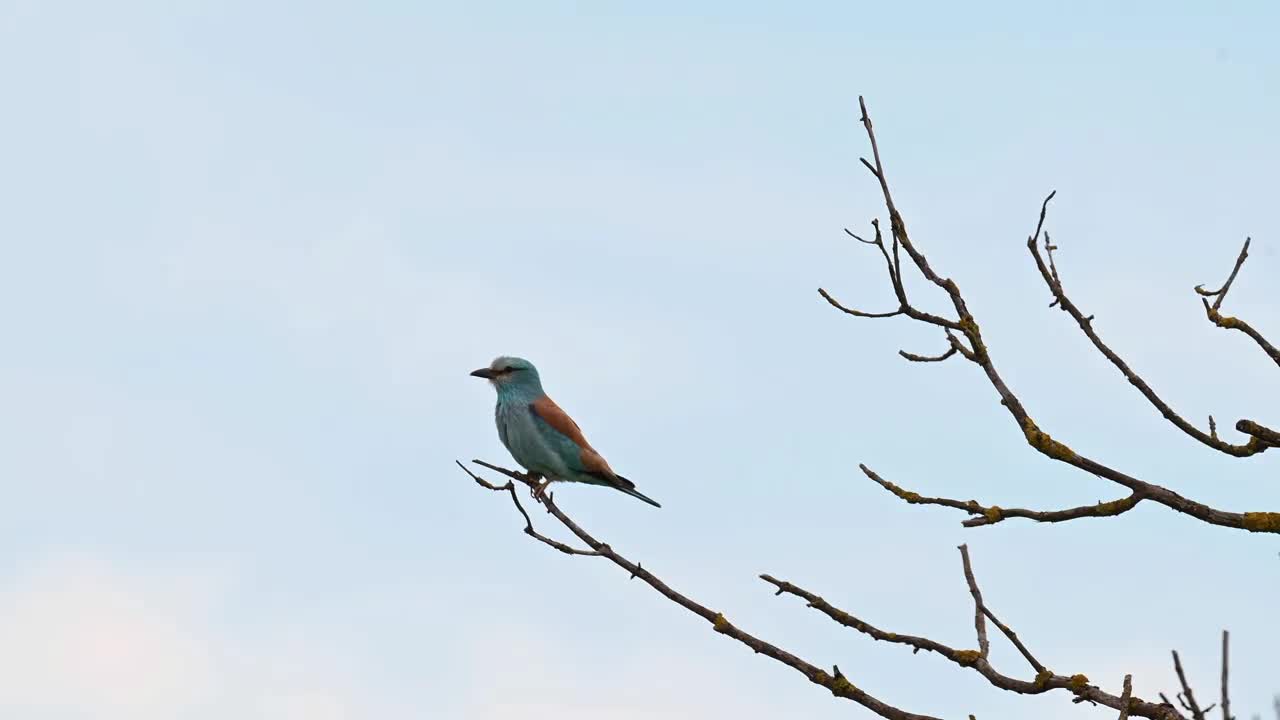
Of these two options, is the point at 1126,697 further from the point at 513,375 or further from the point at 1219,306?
the point at 513,375

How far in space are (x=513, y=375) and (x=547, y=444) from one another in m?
1.17

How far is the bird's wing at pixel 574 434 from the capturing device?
12711mm

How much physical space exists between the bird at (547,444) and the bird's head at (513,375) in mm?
118

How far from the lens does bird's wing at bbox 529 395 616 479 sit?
1271cm

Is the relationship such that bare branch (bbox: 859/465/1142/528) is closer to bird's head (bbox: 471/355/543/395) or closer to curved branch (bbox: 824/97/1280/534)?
curved branch (bbox: 824/97/1280/534)

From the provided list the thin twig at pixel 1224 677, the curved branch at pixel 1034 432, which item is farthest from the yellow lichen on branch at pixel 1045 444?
the thin twig at pixel 1224 677

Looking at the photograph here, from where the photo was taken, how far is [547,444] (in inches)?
502

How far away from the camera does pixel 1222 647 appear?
10.1ft

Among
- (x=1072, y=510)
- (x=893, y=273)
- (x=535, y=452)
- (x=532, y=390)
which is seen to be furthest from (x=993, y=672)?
(x=532, y=390)

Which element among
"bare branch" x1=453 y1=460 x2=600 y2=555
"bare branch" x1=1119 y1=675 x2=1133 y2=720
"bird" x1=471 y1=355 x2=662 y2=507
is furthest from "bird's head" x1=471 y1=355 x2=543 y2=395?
"bare branch" x1=1119 y1=675 x2=1133 y2=720

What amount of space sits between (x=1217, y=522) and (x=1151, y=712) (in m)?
0.72

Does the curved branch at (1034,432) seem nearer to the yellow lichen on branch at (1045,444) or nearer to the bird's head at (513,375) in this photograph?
the yellow lichen on branch at (1045,444)

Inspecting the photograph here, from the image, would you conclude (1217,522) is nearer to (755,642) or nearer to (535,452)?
(755,642)

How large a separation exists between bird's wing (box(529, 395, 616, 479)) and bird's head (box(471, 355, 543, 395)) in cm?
49
